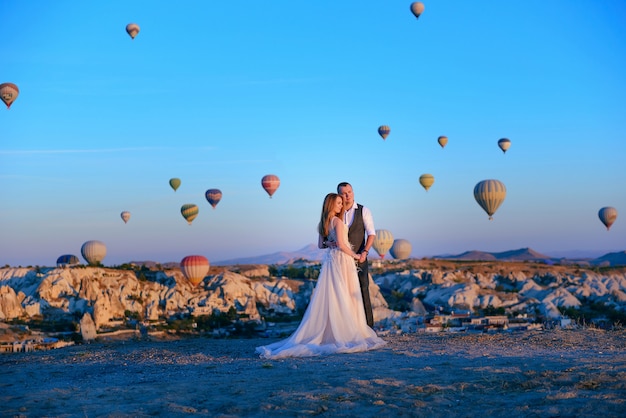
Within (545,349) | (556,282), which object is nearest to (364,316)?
(545,349)

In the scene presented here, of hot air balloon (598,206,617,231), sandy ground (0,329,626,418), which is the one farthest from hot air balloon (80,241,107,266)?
sandy ground (0,329,626,418)

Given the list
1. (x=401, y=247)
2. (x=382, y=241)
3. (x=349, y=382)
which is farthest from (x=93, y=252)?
(x=349, y=382)

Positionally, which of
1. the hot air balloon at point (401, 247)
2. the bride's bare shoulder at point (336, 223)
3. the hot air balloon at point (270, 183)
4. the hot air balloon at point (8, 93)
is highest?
the hot air balloon at point (8, 93)

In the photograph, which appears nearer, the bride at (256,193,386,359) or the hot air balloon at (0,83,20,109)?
the bride at (256,193,386,359)

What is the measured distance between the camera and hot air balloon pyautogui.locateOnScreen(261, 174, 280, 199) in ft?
178

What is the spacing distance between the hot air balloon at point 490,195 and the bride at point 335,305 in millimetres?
41250

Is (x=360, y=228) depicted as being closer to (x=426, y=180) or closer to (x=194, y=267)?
(x=194, y=267)

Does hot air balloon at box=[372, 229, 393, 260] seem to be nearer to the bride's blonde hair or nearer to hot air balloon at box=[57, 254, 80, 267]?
hot air balloon at box=[57, 254, 80, 267]

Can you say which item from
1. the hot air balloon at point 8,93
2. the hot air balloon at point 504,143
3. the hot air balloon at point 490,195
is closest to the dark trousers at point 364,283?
the hot air balloon at point 490,195

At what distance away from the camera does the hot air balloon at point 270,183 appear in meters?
54.3

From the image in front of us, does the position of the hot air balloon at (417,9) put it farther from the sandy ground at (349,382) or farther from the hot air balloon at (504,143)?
the sandy ground at (349,382)

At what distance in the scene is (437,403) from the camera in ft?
20.0

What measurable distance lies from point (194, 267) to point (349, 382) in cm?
5025

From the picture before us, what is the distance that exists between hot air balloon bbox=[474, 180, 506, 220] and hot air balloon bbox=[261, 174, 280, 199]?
15.5 m
